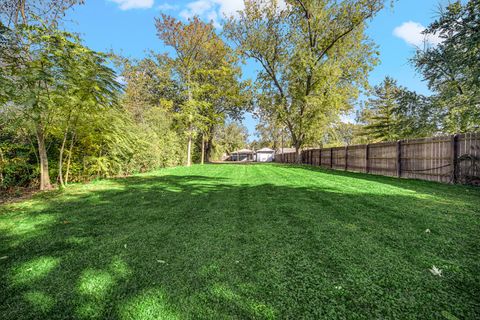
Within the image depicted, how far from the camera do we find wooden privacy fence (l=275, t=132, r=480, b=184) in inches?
235

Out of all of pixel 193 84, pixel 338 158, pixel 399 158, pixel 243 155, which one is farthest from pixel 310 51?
pixel 243 155

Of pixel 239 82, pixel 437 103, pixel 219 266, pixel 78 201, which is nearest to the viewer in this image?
pixel 219 266

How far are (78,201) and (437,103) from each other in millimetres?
16108

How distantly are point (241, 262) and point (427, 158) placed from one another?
815 centimetres

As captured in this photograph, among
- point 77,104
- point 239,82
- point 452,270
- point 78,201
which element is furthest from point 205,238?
point 239,82

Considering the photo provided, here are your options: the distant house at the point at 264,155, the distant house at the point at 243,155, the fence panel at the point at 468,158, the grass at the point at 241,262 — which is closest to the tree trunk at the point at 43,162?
the grass at the point at 241,262

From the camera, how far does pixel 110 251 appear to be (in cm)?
216

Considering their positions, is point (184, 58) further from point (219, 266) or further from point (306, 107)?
point (219, 266)

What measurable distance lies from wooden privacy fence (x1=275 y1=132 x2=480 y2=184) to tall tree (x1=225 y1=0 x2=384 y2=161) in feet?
24.2

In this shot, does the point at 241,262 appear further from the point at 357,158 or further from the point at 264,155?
the point at 264,155

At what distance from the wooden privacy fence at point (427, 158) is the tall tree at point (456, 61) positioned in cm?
411

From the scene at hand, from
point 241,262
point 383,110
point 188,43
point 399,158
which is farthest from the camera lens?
point 383,110

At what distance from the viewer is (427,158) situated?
721cm

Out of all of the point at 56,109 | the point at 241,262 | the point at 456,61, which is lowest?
the point at 241,262
